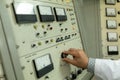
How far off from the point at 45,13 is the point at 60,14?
0.73 feet

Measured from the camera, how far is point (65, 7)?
1.68 m

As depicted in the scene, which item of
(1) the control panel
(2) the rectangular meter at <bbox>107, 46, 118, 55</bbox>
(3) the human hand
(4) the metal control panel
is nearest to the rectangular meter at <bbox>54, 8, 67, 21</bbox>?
(4) the metal control panel

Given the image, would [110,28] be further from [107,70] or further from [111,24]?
[107,70]

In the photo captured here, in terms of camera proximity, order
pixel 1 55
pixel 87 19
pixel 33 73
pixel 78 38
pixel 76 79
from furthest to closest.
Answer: pixel 87 19
pixel 78 38
pixel 76 79
pixel 33 73
pixel 1 55

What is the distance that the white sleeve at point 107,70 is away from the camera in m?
1.33

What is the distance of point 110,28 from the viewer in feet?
8.42

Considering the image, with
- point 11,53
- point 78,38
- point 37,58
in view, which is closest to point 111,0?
point 78,38

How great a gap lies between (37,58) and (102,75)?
0.48m

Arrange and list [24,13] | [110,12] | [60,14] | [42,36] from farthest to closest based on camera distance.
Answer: [110,12]
[60,14]
[42,36]
[24,13]

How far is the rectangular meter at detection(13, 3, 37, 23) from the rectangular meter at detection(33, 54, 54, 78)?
224mm

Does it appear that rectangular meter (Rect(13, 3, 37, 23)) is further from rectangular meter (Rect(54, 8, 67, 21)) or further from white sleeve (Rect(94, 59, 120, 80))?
white sleeve (Rect(94, 59, 120, 80))

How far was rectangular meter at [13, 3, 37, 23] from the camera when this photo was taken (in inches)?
41.5

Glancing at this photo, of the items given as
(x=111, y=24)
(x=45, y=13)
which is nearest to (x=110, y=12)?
(x=111, y=24)

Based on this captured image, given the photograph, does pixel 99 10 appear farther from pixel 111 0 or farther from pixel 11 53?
pixel 11 53
